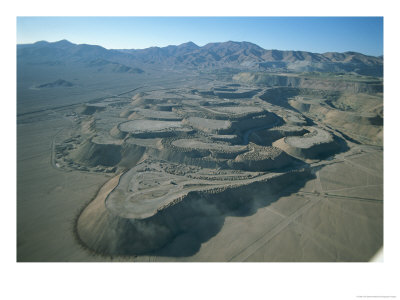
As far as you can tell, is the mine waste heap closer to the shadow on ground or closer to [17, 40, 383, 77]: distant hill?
the shadow on ground

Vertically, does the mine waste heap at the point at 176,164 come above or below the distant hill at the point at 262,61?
below

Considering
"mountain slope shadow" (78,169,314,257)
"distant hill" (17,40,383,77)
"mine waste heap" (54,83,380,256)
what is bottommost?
"mountain slope shadow" (78,169,314,257)

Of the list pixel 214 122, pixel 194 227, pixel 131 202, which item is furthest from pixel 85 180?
pixel 214 122

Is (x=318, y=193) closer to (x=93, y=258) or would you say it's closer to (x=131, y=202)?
(x=131, y=202)

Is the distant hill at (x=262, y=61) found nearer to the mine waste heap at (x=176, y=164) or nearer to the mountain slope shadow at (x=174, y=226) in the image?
the mine waste heap at (x=176, y=164)

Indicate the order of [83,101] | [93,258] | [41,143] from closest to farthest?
[93,258] → [41,143] → [83,101]

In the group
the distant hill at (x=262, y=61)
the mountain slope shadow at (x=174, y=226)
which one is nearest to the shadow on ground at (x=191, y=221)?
the mountain slope shadow at (x=174, y=226)

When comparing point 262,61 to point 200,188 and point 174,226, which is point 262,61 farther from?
point 174,226

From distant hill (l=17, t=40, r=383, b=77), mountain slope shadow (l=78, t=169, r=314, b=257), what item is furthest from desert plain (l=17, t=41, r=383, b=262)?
distant hill (l=17, t=40, r=383, b=77)
